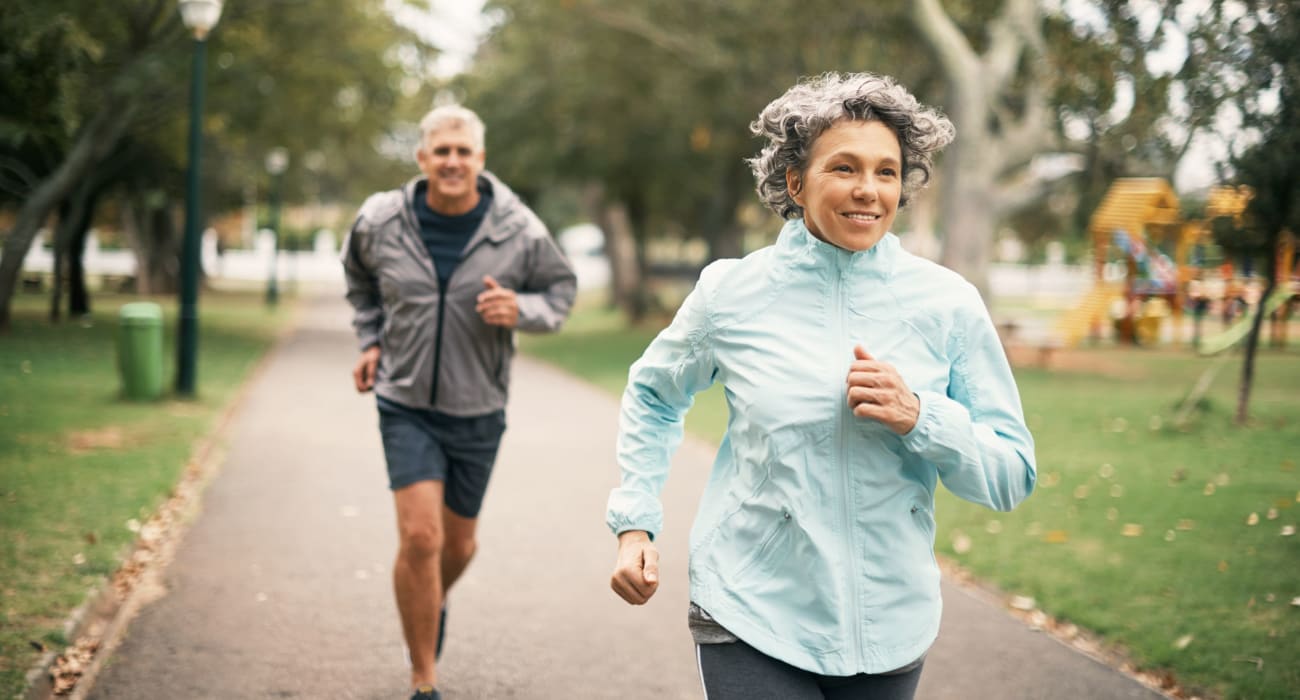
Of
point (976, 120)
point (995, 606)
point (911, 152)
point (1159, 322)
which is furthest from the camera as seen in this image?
point (1159, 322)

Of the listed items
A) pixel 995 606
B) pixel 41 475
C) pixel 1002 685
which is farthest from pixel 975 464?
pixel 41 475

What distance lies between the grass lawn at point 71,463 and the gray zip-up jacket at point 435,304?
1771mm

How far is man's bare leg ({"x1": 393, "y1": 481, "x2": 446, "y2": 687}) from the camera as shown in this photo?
4.31 meters

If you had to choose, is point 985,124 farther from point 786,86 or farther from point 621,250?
point 621,250

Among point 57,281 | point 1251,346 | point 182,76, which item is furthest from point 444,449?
point 57,281

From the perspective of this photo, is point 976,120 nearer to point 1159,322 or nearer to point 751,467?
point 1159,322

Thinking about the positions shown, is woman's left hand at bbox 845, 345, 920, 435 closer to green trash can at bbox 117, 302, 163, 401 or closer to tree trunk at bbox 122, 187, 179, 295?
green trash can at bbox 117, 302, 163, 401

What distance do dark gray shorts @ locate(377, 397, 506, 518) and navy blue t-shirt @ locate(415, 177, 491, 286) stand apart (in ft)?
1.66

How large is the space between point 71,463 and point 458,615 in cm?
472

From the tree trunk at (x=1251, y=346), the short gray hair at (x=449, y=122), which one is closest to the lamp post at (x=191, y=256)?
the short gray hair at (x=449, y=122)

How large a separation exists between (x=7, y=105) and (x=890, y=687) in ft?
48.6

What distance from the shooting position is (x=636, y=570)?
245 centimetres

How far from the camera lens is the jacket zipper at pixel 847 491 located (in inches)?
92.6

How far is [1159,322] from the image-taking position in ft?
82.9
